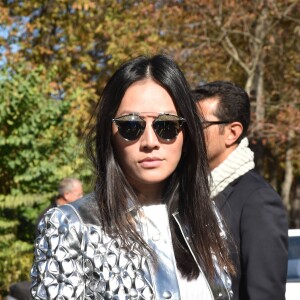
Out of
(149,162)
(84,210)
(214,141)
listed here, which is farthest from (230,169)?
(84,210)

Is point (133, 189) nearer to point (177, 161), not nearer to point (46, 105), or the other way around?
point (177, 161)

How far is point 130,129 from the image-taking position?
247cm

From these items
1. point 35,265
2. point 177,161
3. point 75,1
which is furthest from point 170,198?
point 75,1

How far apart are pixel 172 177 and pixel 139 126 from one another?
0.89ft

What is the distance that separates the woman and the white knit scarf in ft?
2.93

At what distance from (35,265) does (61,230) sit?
114 mm

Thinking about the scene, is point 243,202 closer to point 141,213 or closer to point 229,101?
point 229,101

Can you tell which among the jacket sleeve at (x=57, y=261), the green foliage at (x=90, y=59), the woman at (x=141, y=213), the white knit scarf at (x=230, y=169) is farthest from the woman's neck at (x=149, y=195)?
the green foliage at (x=90, y=59)

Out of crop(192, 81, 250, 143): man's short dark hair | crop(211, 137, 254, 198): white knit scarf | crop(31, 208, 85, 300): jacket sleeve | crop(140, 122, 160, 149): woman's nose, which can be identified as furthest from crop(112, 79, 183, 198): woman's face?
crop(192, 81, 250, 143): man's short dark hair

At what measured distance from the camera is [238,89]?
3988mm

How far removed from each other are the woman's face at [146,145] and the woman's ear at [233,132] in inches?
52.0

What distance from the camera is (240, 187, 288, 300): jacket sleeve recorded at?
3164 millimetres

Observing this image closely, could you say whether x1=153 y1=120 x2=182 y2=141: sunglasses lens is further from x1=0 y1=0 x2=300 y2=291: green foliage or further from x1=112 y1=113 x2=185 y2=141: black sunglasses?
x1=0 y1=0 x2=300 y2=291: green foliage

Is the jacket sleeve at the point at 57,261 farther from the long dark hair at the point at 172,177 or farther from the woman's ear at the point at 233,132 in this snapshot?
the woman's ear at the point at 233,132
